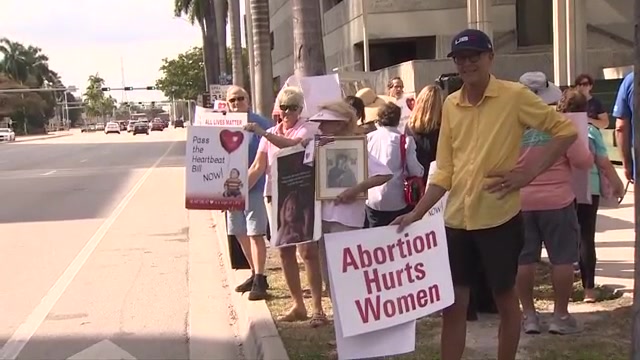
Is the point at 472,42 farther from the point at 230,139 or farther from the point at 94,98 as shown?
the point at 94,98

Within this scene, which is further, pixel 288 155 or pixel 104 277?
A: pixel 104 277

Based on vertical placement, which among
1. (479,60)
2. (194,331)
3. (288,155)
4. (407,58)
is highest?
(407,58)

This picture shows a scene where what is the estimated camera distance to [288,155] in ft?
19.0

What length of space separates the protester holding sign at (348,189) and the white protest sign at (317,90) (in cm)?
141

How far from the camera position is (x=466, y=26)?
1144 inches

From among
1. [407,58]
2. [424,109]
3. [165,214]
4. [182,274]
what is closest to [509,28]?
[407,58]

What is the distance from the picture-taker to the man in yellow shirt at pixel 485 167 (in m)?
4.33

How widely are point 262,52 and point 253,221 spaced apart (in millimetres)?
8146

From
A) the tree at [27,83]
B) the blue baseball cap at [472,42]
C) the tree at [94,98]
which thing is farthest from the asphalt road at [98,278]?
the tree at [94,98]

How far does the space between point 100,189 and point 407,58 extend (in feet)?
61.6

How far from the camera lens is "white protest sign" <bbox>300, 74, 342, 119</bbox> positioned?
7.15 meters

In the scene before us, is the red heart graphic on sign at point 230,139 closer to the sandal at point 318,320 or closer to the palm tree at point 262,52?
the sandal at point 318,320

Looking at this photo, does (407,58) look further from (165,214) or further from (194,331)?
(194,331)

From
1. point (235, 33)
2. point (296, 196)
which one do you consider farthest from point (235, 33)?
point (296, 196)
